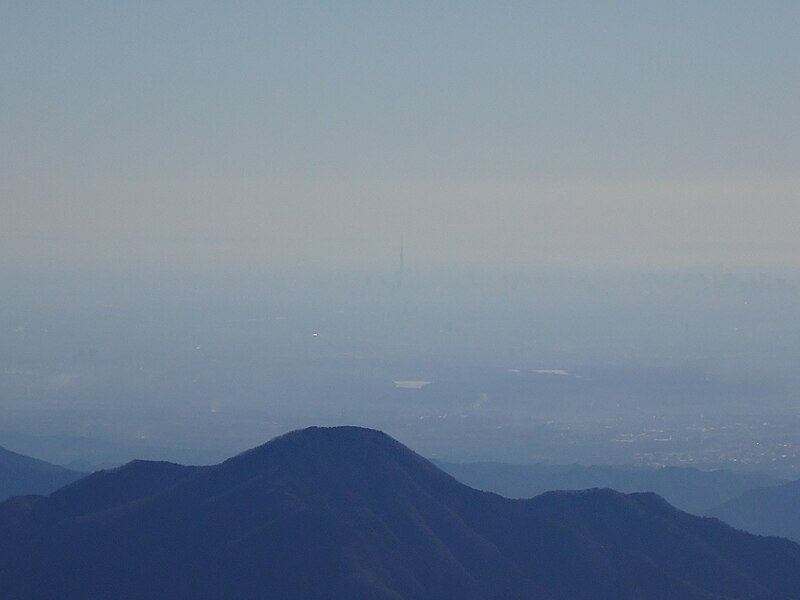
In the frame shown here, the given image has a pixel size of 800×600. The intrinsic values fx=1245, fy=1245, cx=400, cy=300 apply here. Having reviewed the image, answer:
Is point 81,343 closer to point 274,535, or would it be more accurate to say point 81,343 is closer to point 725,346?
point 725,346

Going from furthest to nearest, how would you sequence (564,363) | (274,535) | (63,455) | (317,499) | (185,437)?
1. (564,363)
2. (185,437)
3. (63,455)
4. (317,499)
5. (274,535)

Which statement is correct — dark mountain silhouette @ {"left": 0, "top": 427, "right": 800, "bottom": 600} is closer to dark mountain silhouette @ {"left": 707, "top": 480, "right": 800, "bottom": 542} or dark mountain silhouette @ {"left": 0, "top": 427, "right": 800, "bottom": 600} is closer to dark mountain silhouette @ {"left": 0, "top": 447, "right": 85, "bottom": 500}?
dark mountain silhouette @ {"left": 0, "top": 447, "right": 85, "bottom": 500}

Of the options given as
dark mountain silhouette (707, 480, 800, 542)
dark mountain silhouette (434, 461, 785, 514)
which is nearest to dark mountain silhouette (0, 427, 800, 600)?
dark mountain silhouette (707, 480, 800, 542)

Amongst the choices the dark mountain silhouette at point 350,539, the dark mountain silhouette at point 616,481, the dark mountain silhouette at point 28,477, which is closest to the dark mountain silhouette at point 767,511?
the dark mountain silhouette at point 616,481

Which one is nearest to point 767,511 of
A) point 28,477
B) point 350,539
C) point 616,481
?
point 616,481

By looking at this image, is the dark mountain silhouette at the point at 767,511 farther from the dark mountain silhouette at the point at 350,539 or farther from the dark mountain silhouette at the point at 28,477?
the dark mountain silhouette at the point at 28,477

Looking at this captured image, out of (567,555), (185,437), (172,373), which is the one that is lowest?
(567,555)

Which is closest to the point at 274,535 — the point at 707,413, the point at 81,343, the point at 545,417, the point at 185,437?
the point at 185,437
